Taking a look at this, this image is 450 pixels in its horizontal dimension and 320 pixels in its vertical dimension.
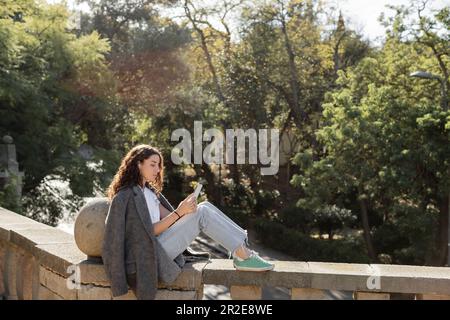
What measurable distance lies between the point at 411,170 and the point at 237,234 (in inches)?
413

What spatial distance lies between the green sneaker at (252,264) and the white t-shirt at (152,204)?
2.69 ft

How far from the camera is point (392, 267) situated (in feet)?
11.3

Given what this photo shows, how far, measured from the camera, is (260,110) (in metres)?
24.2

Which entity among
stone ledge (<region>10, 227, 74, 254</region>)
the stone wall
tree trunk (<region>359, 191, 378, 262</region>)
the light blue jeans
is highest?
the light blue jeans

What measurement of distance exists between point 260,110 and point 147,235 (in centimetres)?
2101

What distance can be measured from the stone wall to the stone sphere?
106 mm

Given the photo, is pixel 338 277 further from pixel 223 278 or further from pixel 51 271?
pixel 51 271

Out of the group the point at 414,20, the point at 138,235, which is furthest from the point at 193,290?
the point at 414,20

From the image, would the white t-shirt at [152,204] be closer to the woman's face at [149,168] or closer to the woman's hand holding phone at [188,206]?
the woman's face at [149,168]

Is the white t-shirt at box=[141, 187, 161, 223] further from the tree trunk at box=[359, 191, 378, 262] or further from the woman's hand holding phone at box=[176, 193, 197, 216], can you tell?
the tree trunk at box=[359, 191, 378, 262]

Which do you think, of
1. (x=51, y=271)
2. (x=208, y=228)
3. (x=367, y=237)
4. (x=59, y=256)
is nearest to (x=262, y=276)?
(x=208, y=228)

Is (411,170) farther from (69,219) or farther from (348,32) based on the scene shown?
(348,32)

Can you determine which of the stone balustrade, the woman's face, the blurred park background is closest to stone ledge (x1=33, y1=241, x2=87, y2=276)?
the stone balustrade

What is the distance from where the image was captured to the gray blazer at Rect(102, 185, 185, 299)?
339 centimetres
